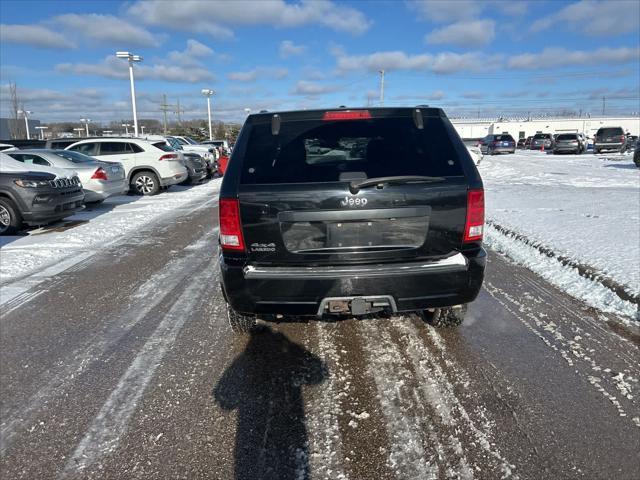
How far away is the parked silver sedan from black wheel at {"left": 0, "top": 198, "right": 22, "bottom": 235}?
7.26 feet

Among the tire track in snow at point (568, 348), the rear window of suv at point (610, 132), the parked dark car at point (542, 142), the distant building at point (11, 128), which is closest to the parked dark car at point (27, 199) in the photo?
the tire track in snow at point (568, 348)

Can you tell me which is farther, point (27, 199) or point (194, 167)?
point (194, 167)

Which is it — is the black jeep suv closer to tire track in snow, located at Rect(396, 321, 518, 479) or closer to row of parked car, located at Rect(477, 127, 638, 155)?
tire track in snow, located at Rect(396, 321, 518, 479)

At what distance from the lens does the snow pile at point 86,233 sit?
6445 mm

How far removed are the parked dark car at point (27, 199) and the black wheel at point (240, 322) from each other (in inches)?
256

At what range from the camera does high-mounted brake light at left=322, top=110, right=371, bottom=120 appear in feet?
10.9

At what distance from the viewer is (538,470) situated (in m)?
2.26

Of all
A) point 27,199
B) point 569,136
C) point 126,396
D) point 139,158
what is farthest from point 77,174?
point 569,136

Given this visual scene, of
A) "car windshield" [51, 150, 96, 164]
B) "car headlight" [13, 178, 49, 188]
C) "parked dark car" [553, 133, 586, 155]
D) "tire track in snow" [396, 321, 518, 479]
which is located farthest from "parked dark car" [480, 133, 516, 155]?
"tire track in snow" [396, 321, 518, 479]

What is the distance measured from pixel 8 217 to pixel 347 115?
7.85 meters

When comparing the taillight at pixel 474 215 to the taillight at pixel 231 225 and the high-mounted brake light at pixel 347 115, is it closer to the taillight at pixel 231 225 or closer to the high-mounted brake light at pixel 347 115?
the high-mounted brake light at pixel 347 115

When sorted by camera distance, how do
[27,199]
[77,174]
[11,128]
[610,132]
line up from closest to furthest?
[27,199], [77,174], [610,132], [11,128]

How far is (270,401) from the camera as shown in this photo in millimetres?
2875

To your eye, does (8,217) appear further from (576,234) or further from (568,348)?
(576,234)
